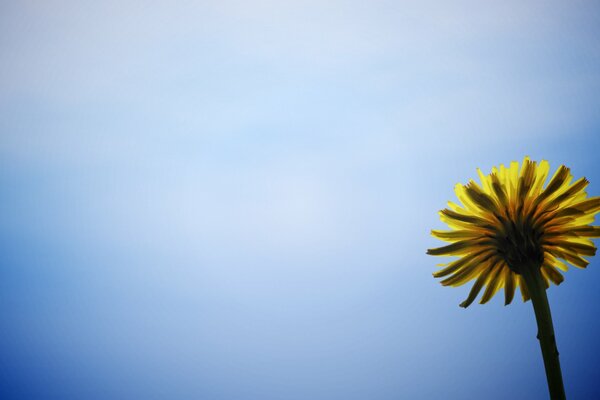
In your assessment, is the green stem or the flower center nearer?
the green stem

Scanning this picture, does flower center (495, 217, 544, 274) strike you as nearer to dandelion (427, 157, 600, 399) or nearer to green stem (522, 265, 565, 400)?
dandelion (427, 157, 600, 399)

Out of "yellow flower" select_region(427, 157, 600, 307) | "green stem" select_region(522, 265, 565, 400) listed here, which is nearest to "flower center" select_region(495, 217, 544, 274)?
"yellow flower" select_region(427, 157, 600, 307)

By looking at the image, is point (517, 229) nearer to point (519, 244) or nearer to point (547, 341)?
point (519, 244)

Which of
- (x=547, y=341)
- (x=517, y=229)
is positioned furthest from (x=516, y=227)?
(x=547, y=341)

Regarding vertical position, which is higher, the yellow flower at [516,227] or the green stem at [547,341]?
the yellow flower at [516,227]

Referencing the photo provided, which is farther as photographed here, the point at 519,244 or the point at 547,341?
the point at 519,244

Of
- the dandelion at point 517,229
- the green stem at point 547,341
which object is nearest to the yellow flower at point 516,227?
the dandelion at point 517,229

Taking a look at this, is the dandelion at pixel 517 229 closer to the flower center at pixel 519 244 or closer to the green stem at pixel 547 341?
the flower center at pixel 519 244

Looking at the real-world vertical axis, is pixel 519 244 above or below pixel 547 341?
above
